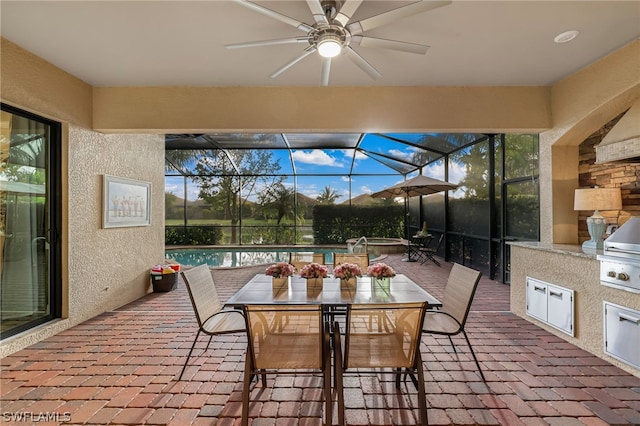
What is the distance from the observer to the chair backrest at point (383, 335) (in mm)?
1773

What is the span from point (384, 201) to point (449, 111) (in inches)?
312

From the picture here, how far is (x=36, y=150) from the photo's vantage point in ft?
10.5

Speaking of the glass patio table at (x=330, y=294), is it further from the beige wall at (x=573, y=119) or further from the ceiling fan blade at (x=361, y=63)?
the beige wall at (x=573, y=119)

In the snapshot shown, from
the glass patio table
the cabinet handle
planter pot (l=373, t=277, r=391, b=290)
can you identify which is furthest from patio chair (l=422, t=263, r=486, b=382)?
the cabinet handle

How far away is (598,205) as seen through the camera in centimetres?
303

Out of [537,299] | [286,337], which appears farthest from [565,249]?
[286,337]

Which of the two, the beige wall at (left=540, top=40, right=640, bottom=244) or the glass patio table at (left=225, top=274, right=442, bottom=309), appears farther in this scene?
the beige wall at (left=540, top=40, right=640, bottom=244)

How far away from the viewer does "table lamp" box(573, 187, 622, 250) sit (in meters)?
2.98

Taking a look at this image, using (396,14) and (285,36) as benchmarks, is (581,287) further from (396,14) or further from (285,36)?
(285,36)

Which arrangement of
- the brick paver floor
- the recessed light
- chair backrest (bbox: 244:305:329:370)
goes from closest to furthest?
chair backrest (bbox: 244:305:329:370), the brick paver floor, the recessed light

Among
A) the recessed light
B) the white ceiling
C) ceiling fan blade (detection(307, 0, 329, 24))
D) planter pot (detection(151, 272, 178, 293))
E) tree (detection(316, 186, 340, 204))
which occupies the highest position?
the white ceiling

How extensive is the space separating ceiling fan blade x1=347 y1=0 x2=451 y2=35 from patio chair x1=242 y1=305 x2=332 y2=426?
180 centimetres

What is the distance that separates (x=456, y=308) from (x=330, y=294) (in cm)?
111

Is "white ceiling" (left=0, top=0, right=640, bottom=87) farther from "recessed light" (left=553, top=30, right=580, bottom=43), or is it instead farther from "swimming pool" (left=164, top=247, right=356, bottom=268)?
"swimming pool" (left=164, top=247, right=356, bottom=268)
